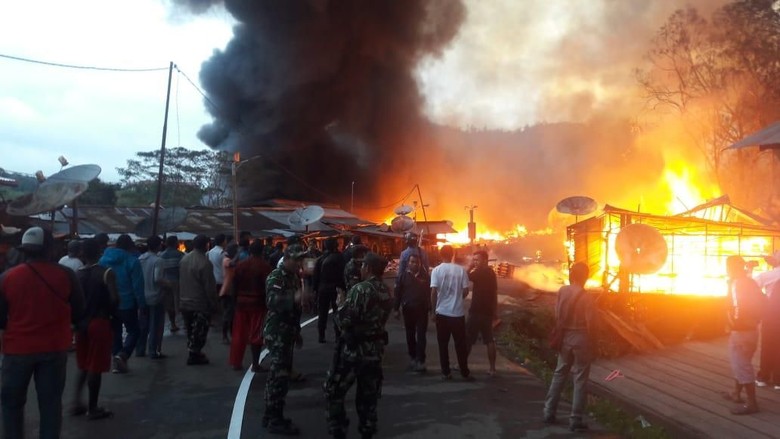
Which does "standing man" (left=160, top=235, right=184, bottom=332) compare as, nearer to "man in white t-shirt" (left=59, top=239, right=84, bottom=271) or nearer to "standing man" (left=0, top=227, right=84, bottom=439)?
"man in white t-shirt" (left=59, top=239, right=84, bottom=271)

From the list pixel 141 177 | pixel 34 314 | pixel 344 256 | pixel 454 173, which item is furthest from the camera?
pixel 454 173

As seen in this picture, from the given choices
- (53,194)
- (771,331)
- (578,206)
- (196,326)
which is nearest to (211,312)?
(196,326)

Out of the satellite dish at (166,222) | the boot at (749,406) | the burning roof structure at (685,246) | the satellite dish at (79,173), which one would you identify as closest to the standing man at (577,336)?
the boot at (749,406)

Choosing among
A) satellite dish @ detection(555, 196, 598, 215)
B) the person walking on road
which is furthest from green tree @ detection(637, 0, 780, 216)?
the person walking on road

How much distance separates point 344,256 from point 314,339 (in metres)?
1.39

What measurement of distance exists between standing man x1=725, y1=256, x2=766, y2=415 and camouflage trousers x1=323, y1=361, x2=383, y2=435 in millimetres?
4171

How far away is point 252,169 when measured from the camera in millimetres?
33938

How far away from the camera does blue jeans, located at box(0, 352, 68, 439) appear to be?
3721 mm

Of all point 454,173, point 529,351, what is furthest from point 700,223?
point 454,173

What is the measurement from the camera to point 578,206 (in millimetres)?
16016

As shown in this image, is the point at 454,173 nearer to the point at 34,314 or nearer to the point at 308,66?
the point at 308,66

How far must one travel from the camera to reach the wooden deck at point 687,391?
20.7ft

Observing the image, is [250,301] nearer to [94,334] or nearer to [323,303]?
[94,334]

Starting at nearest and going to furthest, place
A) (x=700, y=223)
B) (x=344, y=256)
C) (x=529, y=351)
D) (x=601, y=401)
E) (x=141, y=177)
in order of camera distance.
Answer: (x=601, y=401)
(x=344, y=256)
(x=529, y=351)
(x=700, y=223)
(x=141, y=177)
